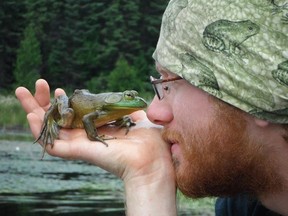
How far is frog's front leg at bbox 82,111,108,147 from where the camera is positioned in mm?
3180

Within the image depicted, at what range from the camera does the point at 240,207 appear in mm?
3104

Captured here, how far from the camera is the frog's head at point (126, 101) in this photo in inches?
132

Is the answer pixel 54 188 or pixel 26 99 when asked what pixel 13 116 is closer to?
pixel 54 188

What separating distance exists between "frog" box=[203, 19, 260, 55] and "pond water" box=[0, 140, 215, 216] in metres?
7.57

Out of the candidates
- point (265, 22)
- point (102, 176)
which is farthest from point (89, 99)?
point (102, 176)

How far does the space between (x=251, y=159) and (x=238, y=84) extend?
0.83 ft

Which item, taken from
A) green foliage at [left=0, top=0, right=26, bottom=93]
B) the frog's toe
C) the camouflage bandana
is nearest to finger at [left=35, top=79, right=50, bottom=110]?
the frog's toe

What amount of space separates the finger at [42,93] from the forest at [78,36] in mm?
44120

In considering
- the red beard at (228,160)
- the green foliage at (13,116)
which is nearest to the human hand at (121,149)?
the red beard at (228,160)

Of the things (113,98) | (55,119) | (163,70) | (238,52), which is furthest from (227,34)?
(55,119)

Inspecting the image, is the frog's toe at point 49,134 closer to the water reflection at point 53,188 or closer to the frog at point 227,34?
the frog at point 227,34

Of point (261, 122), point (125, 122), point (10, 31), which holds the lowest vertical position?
point (10, 31)

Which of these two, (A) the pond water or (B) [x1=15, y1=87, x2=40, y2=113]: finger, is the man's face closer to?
(B) [x1=15, y1=87, x2=40, y2=113]: finger

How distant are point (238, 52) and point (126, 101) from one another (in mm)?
885
